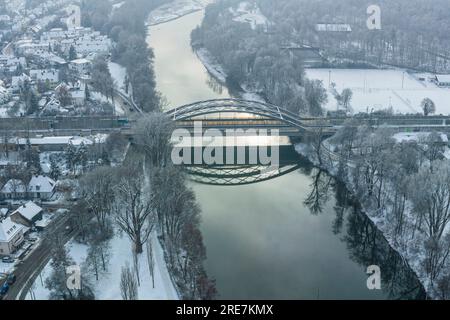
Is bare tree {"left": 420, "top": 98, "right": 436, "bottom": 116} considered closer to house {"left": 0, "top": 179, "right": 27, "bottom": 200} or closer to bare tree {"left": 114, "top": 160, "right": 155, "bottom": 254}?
bare tree {"left": 114, "top": 160, "right": 155, "bottom": 254}

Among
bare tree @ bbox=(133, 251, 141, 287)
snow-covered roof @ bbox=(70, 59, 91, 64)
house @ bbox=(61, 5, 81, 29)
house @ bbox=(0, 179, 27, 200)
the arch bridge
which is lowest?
bare tree @ bbox=(133, 251, 141, 287)

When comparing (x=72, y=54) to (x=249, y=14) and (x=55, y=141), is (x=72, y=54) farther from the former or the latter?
(x=249, y=14)

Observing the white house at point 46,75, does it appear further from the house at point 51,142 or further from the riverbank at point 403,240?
the riverbank at point 403,240

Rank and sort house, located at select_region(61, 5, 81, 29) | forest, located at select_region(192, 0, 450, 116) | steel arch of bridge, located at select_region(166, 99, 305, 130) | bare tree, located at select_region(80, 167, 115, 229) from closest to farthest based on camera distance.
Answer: bare tree, located at select_region(80, 167, 115, 229)
steel arch of bridge, located at select_region(166, 99, 305, 130)
forest, located at select_region(192, 0, 450, 116)
house, located at select_region(61, 5, 81, 29)

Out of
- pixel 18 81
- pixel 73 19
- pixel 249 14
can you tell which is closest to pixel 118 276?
pixel 18 81

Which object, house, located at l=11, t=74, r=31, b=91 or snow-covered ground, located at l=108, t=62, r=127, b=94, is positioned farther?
snow-covered ground, located at l=108, t=62, r=127, b=94

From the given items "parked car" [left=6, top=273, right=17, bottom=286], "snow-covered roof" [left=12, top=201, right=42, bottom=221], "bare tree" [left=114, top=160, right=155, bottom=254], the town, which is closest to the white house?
the town

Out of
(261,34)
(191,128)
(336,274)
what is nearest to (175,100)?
(191,128)
